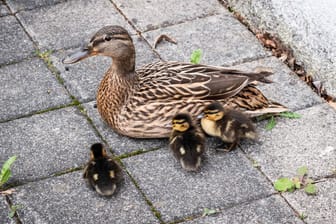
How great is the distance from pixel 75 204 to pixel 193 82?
1.29 m

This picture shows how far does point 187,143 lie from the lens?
17.1ft

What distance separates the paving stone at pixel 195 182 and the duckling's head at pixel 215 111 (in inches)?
12.4

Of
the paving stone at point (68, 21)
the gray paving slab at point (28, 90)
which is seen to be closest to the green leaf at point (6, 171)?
the gray paving slab at point (28, 90)

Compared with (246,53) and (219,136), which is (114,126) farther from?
(246,53)

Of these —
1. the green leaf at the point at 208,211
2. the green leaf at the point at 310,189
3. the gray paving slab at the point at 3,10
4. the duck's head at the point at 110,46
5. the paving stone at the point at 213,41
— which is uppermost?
the duck's head at the point at 110,46

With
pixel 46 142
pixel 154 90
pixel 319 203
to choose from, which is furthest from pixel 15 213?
pixel 319 203

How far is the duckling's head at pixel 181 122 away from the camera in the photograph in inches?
207

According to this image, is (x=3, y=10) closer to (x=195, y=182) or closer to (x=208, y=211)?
(x=195, y=182)

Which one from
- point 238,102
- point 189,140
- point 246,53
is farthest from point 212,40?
point 189,140

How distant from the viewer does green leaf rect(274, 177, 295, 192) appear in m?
5.12

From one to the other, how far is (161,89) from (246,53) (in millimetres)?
1385

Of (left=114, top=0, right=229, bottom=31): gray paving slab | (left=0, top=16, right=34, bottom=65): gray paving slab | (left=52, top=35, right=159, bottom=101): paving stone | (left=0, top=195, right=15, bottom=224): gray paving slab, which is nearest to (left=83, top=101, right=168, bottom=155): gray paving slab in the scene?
(left=52, top=35, right=159, bottom=101): paving stone

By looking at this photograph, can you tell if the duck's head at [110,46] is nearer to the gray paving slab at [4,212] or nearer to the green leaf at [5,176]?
the green leaf at [5,176]

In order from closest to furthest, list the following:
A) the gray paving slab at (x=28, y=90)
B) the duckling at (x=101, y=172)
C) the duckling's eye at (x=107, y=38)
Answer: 1. the duckling at (x=101, y=172)
2. the duckling's eye at (x=107, y=38)
3. the gray paving slab at (x=28, y=90)
